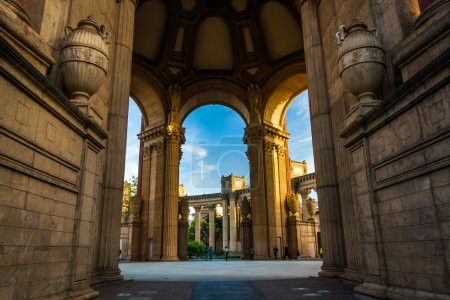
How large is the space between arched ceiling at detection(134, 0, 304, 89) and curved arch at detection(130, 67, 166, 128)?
96cm

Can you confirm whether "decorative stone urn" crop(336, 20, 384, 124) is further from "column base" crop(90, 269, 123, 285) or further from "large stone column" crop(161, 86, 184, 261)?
"large stone column" crop(161, 86, 184, 261)

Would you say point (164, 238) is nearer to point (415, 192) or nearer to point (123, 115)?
point (123, 115)

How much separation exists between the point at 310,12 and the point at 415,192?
8919mm

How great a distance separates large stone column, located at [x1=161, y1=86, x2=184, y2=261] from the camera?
22219mm

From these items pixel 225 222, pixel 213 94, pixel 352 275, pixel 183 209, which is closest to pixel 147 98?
pixel 213 94

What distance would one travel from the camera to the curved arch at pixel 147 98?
24.7m

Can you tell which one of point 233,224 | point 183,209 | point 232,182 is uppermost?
point 232,182

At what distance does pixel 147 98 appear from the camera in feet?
83.6

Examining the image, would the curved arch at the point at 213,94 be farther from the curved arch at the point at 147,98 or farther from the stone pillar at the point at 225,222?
the stone pillar at the point at 225,222

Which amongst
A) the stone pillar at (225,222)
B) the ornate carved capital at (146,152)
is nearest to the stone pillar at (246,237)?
the ornate carved capital at (146,152)

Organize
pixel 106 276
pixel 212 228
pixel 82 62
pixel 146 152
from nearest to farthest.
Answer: pixel 82 62, pixel 106 276, pixel 146 152, pixel 212 228

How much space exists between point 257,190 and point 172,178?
6.28 metres

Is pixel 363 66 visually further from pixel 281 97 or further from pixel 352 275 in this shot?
pixel 281 97

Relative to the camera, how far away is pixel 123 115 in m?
10.2
